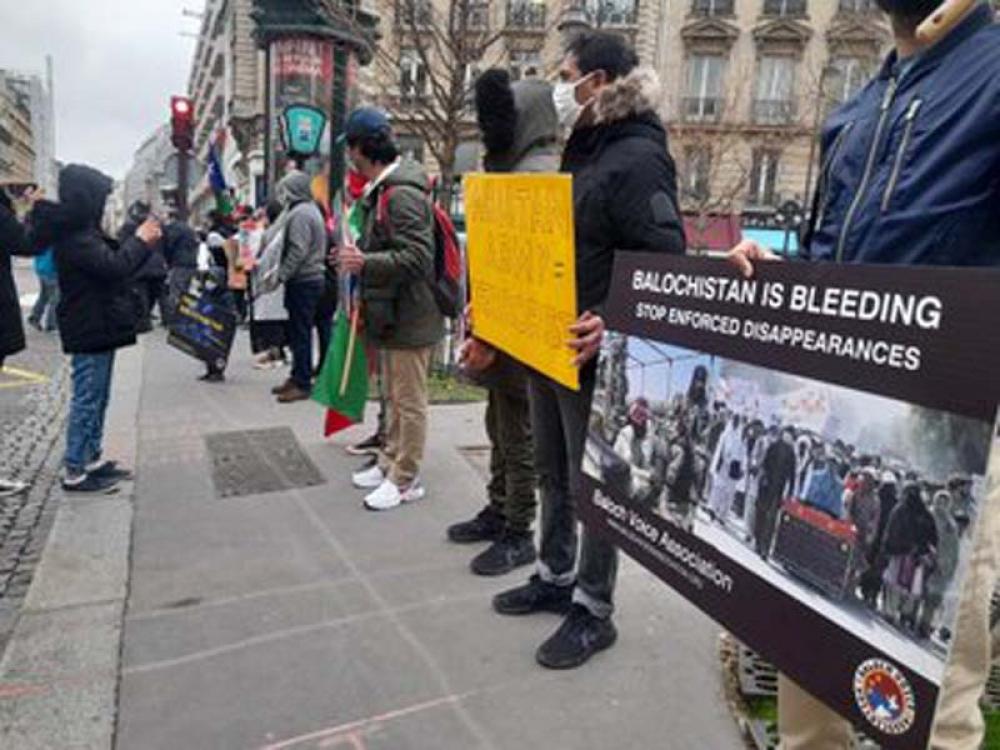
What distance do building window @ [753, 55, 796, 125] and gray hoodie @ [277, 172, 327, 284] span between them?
34.3m

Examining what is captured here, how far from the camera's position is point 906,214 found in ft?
5.16

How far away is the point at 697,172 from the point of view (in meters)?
31.1

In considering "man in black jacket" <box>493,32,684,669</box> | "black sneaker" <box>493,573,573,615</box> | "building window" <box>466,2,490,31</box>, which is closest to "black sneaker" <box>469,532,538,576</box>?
"black sneaker" <box>493,573,573,615</box>

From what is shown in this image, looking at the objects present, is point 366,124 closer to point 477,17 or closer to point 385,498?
point 385,498

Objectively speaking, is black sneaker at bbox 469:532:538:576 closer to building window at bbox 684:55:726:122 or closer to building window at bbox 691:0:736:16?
building window at bbox 684:55:726:122

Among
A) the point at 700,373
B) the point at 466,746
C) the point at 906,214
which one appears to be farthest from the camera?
the point at 466,746

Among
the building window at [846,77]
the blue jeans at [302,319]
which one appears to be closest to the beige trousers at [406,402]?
the blue jeans at [302,319]

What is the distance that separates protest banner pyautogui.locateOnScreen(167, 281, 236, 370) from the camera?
26.8 ft

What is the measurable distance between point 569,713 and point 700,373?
4.83 feet

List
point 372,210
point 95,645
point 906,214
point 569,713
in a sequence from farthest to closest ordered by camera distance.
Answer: point 372,210 < point 95,645 < point 569,713 < point 906,214

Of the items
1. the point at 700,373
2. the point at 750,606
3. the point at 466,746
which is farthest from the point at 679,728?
the point at 700,373

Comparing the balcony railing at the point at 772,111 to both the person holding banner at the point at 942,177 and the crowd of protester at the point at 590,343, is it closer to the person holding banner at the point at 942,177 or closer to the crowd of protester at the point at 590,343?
the crowd of protester at the point at 590,343

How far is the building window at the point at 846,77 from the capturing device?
18.5 m

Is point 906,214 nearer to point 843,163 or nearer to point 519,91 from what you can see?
point 843,163
